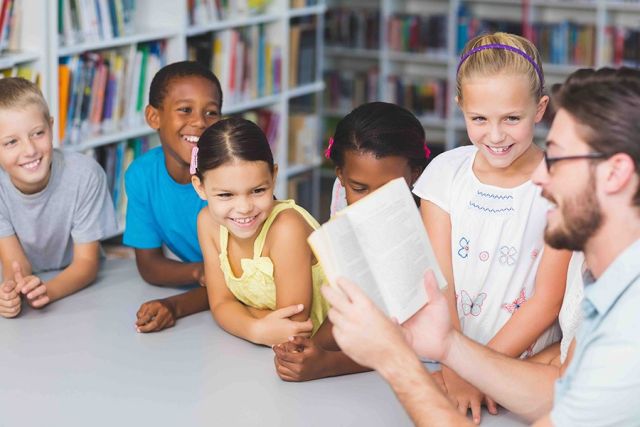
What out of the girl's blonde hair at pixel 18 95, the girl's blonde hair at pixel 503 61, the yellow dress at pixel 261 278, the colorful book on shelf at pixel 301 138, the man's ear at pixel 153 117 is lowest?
the colorful book on shelf at pixel 301 138

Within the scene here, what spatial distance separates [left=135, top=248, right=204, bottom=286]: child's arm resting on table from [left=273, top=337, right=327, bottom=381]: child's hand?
577 mm

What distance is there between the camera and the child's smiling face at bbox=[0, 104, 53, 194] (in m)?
2.46

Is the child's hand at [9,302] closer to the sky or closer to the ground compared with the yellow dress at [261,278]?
closer to the ground

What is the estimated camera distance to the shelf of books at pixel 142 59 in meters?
3.45

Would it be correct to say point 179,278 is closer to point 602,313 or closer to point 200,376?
point 200,376

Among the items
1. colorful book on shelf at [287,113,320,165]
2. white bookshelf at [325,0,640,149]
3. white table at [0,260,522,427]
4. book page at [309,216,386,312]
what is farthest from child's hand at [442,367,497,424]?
white bookshelf at [325,0,640,149]

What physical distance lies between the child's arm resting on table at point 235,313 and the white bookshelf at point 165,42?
1409mm

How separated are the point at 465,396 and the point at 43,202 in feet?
4.26

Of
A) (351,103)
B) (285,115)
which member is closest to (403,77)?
(351,103)

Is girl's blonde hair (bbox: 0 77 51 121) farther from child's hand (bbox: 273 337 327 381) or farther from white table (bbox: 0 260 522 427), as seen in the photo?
child's hand (bbox: 273 337 327 381)

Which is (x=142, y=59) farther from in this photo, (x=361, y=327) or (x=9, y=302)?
(x=361, y=327)

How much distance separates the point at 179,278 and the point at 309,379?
0.69m

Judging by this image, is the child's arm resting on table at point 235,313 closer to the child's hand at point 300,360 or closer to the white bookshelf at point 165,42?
the child's hand at point 300,360

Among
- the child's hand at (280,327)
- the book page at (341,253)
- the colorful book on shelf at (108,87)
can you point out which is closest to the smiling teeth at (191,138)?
the child's hand at (280,327)
